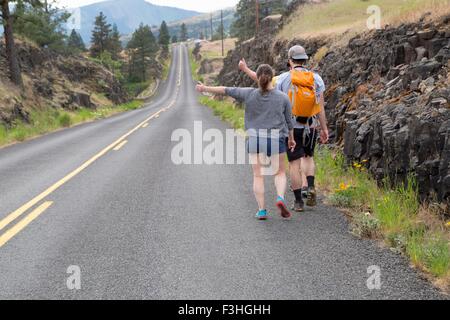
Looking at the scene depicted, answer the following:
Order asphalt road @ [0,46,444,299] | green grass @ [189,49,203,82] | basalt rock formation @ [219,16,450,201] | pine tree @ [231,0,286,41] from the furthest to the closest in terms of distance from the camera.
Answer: green grass @ [189,49,203,82] < pine tree @ [231,0,286,41] < basalt rock formation @ [219,16,450,201] < asphalt road @ [0,46,444,299]

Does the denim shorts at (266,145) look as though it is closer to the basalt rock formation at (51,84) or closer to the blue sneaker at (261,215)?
the blue sneaker at (261,215)

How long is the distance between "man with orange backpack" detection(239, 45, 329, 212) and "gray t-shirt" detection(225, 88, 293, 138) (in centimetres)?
50

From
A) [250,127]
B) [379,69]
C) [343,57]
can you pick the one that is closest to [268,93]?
[250,127]

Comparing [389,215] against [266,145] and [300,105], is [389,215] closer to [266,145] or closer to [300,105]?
[266,145]

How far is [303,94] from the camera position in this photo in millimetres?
6422

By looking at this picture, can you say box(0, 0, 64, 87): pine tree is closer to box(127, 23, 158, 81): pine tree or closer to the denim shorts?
the denim shorts

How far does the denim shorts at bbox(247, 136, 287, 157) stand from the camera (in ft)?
19.7

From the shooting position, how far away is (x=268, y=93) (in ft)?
19.3

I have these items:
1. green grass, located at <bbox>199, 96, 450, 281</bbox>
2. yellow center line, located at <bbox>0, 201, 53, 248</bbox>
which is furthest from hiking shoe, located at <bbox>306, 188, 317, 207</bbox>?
yellow center line, located at <bbox>0, 201, 53, 248</bbox>

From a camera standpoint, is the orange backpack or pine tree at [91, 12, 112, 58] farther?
pine tree at [91, 12, 112, 58]

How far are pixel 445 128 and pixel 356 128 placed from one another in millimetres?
2567

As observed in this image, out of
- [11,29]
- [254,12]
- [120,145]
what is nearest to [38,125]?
[11,29]

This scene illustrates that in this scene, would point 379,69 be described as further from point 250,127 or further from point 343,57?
point 250,127

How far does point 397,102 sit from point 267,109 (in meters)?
3.09
